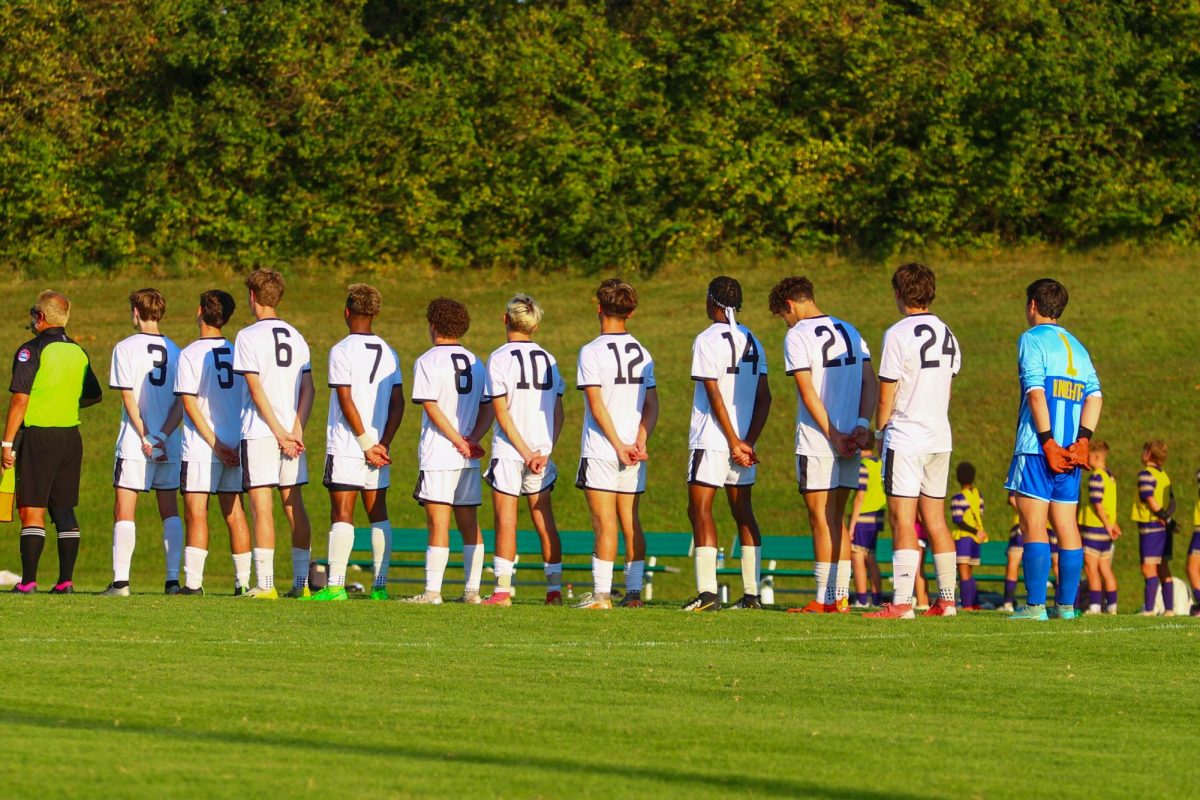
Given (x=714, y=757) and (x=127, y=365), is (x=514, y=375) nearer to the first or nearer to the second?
(x=127, y=365)

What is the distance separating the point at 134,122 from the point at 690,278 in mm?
13890

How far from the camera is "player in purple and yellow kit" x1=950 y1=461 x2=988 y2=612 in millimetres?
19094

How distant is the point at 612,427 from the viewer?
1225cm

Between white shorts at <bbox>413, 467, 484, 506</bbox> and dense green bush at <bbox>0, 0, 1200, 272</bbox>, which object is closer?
white shorts at <bbox>413, 467, 484, 506</bbox>

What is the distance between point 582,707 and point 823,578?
5.09 meters

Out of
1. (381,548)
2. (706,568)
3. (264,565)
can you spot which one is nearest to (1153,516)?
(706,568)

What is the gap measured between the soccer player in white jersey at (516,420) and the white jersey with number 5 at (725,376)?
38.8 inches

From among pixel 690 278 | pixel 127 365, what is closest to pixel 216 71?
pixel 690 278

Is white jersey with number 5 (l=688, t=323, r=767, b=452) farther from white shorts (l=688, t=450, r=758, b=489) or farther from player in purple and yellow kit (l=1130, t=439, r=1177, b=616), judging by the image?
player in purple and yellow kit (l=1130, t=439, r=1177, b=616)

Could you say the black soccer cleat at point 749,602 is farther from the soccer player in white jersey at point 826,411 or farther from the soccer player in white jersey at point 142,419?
the soccer player in white jersey at point 142,419

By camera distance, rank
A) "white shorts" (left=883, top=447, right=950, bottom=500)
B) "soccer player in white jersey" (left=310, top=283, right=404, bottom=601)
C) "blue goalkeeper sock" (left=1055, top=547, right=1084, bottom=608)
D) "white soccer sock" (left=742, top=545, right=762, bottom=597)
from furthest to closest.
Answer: "soccer player in white jersey" (left=310, top=283, right=404, bottom=601)
"white soccer sock" (left=742, top=545, right=762, bottom=597)
"white shorts" (left=883, top=447, right=950, bottom=500)
"blue goalkeeper sock" (left=1055, top=547, right=1084, bottom=608)

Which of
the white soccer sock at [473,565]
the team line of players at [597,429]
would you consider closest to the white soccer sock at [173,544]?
the team line of players at [597,429]

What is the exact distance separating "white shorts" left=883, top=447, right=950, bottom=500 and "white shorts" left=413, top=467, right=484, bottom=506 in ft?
9.65

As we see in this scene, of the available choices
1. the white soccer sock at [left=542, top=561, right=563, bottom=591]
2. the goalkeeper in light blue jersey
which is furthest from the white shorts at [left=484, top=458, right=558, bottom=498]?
the goalkeeper in light blue jersey
